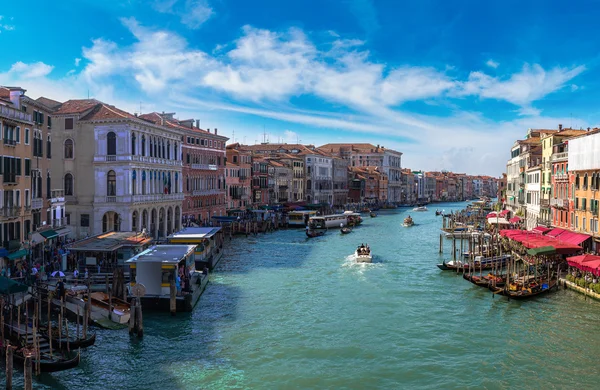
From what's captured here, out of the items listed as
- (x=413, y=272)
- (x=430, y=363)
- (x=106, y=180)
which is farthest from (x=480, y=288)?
(x=106, y=180)

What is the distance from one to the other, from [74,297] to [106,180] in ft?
48.0

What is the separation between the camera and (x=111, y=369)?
48.4 feet

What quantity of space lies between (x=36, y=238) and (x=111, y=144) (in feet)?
32.0

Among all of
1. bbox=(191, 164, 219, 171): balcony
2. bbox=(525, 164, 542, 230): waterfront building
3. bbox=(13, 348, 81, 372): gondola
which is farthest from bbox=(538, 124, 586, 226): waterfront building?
bbox=(13, 348, 81, 372): gondola

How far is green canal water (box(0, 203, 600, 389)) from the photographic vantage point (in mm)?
14328

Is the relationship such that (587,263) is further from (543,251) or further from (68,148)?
(68,148)

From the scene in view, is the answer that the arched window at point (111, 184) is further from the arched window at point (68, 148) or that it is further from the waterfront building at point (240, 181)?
the waterfront building at point (240, 181)

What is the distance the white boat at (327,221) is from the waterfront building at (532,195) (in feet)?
61.9

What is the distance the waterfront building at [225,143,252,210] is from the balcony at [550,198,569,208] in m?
31.4

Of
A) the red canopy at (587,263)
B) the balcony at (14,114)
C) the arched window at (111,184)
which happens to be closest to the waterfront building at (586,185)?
the red canopy at (587,263)

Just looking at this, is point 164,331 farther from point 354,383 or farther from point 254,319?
point 354,383

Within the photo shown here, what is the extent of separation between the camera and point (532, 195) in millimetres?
43062

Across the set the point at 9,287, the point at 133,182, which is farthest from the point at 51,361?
the point at 133,182

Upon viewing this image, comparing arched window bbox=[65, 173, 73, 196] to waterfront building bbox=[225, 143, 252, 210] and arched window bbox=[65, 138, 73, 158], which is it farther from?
waterfront building bbox=[225, 143, 252, 210]
